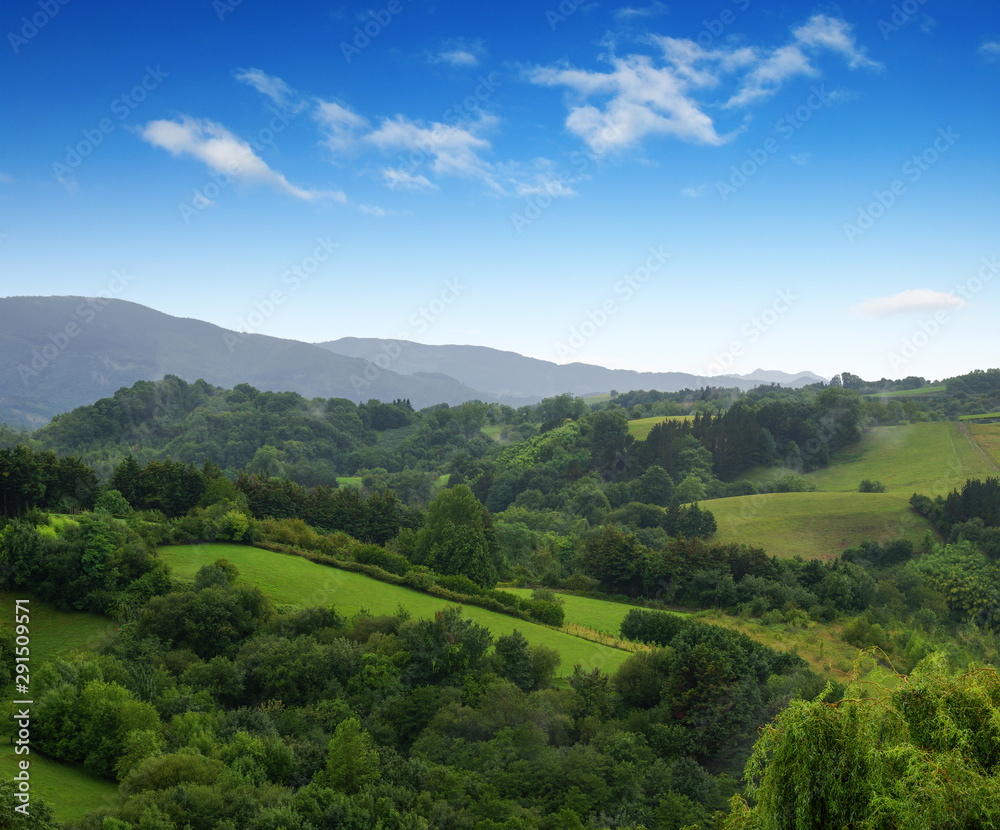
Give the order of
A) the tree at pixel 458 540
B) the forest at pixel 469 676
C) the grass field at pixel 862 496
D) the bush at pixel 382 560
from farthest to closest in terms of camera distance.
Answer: the grass field at pixel 862 496 < the tree at pixel 458 540 < the bush at pixel 382 560 < the forest at pixel 469 676

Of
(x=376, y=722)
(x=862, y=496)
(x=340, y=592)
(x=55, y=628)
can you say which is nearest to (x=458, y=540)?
(x=340, y=592)

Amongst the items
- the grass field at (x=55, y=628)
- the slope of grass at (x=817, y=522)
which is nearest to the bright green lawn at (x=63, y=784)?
the grass field at (x=55, y=628)

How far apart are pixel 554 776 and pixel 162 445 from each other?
116 m

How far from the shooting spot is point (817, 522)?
193ft

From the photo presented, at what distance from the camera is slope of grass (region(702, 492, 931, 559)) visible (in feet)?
181

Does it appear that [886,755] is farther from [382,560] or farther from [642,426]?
[642,426]

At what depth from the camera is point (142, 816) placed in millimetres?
11602

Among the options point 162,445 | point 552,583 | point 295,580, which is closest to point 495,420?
point 162,445

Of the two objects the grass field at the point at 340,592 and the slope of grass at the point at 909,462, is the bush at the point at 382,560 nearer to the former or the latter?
the grass field at the point at 340,592

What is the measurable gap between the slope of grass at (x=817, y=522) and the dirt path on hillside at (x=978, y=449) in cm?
1616

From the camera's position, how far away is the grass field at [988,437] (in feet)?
235

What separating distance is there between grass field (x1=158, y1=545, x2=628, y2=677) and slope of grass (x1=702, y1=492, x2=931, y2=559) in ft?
112

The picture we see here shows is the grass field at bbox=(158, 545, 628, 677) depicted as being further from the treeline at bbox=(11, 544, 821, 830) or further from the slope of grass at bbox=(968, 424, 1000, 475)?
the slope of grass at bbox=(968, 424, 1000, 475)

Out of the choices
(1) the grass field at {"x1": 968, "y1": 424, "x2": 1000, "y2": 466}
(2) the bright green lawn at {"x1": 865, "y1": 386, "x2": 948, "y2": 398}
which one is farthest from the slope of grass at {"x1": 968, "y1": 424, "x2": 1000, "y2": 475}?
(2) the bright green lawn at {"x1": 865, "y1": 386, "x2": 948, "y2": 398}
